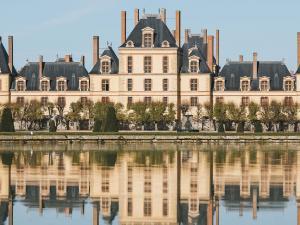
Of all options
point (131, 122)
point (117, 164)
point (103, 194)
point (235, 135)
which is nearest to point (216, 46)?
point (131, 122)

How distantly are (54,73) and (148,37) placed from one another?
7.49m

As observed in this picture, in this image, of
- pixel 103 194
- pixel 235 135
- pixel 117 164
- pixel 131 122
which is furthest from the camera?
pixel 131 122

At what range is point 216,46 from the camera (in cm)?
6775

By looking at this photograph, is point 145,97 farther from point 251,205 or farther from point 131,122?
point 251,205

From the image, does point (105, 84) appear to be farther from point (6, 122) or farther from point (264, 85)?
point (6, 122)

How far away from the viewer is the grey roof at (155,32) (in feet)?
209

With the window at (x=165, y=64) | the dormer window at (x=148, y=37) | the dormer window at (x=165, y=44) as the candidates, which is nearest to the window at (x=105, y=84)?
the dormer window at (x=148, y=37)

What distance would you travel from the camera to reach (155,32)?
63656 mm

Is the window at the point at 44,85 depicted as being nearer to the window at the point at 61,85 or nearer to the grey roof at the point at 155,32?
the window at the point at 61,85

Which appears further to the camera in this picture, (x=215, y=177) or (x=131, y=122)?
(x=131, y=122)

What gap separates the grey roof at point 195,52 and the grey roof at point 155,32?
163 cm

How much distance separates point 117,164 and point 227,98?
3487cm

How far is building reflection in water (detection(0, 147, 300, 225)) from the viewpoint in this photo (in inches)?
749

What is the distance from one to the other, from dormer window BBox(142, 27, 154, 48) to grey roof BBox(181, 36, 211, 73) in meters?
2.77
